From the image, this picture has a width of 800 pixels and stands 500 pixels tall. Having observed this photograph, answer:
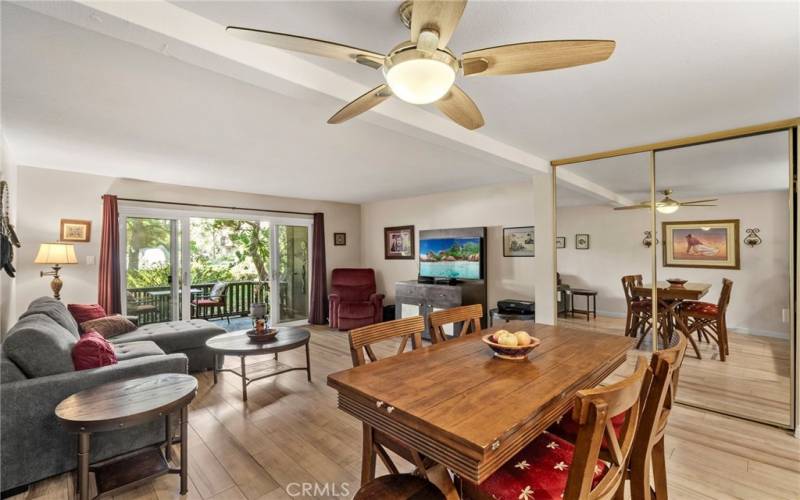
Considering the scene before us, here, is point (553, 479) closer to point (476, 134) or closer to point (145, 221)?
point (476, 134)

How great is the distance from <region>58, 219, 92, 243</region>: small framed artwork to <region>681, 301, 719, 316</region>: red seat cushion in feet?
21.7

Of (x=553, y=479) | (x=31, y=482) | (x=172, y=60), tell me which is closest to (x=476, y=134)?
(x=172, y=60)

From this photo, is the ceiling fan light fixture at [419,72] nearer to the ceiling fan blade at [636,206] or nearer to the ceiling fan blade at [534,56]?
the ceiling fan blade at [534,56]

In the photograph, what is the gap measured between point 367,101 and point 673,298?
3.30 metres

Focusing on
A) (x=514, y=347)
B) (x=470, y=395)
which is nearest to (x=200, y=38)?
(x=470, y=395)

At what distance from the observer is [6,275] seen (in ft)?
11.0

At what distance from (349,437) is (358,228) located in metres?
5.28

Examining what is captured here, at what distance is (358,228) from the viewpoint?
7.46 m

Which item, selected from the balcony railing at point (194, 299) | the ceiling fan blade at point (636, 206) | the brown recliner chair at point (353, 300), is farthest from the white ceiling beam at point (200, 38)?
the balcony railing at point (194, 299)

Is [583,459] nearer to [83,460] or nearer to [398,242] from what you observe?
[83,460]

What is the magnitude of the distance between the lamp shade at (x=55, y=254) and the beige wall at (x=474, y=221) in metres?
4.54

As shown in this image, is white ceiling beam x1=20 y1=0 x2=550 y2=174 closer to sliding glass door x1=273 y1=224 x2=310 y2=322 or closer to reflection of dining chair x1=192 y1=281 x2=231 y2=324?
sliding glass door x1=273 y1=224 x2=310 y2=322

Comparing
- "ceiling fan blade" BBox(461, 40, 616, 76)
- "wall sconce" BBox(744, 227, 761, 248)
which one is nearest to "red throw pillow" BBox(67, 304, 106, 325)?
"ceiling fan blade" BBox(461, 40, 616, 76)

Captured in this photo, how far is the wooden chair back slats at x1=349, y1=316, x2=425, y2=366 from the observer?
1734mm
